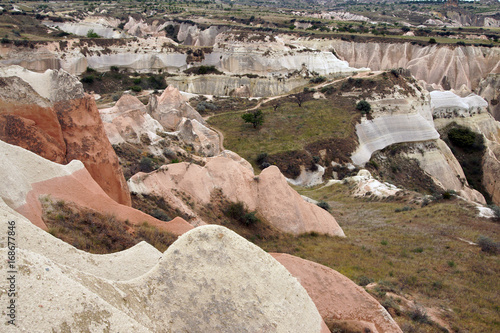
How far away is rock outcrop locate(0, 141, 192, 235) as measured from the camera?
9649 millimetres

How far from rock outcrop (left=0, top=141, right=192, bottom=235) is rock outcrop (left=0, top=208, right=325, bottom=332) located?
2239 millimetres

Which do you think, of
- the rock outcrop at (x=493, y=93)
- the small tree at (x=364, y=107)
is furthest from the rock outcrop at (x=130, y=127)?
the rock outcrop at (x=493, y=93)

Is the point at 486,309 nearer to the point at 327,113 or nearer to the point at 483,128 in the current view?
the point at 327,113

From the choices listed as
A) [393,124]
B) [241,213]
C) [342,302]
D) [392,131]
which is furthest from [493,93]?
[342,302]

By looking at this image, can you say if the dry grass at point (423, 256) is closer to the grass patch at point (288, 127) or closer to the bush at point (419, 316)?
the bush at point (419, 316)

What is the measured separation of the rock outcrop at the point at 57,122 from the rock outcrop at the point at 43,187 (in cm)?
248

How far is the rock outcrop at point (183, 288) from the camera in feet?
16.7

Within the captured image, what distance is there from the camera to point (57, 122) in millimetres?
14633

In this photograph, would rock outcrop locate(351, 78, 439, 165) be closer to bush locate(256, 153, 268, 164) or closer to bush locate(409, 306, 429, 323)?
bush locate(256, 153, 268, 164)

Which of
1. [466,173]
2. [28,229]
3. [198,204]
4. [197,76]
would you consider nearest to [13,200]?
[28,229]

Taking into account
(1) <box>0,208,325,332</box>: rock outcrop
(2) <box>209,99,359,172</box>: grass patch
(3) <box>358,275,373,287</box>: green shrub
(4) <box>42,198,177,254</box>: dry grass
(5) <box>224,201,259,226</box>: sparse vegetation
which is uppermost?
(1) <box>0,208,325,332</box>: rock outcrop

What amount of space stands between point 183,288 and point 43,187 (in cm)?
638

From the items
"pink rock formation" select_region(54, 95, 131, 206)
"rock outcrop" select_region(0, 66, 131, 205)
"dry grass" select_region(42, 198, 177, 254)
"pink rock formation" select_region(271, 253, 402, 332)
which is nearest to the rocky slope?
"pink rock formation" select_region(54, 95, 131, 206)

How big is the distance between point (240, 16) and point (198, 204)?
123 m
